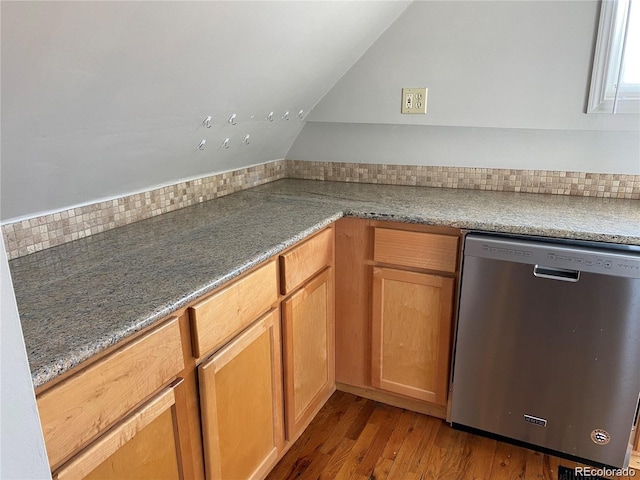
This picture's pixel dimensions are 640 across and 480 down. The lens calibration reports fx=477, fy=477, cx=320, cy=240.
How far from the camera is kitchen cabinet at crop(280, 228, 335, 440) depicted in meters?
1.65

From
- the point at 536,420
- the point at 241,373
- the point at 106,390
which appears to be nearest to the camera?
the point at 106,390

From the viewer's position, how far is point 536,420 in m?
1.80

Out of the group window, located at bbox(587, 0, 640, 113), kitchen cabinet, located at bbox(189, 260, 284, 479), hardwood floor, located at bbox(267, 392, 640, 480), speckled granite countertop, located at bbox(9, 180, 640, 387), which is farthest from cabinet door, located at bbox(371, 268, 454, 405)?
window, located at bbox(587, 0, 640, 113)

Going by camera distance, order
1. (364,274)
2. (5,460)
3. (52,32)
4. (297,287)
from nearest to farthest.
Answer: (5,460) < (52,32) < (297,287) < (364,274)

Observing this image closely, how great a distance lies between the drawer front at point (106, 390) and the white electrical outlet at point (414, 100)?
61.7 inches

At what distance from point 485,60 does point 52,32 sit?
68.1 inches

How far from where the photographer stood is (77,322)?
1005 mm

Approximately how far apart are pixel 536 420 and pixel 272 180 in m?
1.66

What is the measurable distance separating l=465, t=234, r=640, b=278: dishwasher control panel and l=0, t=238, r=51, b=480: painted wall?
148 centimetres

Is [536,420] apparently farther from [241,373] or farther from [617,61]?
[617,61]

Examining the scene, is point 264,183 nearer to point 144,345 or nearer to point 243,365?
point 243,365

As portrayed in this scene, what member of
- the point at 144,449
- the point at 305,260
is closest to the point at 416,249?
the point at 305,260

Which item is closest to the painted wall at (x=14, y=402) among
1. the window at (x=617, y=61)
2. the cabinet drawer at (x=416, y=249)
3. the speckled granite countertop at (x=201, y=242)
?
the speckled granite countertop at (x=201, y=242)

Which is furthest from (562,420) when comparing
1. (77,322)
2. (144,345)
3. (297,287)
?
(77,322)
